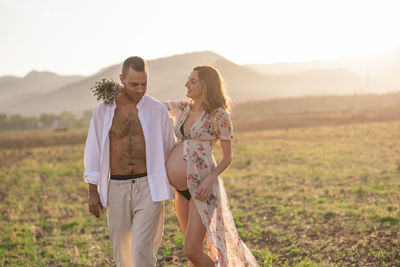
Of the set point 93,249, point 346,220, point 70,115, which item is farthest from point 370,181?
point 70,115

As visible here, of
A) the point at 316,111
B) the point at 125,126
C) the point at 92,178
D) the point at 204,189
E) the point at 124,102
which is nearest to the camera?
the point at 92,178

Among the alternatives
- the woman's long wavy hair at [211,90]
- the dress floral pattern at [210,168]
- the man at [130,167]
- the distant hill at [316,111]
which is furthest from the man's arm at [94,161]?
the distant hill at [316,111]

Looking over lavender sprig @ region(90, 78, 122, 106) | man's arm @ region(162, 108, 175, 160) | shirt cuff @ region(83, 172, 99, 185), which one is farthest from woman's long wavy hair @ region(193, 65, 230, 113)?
shirt cuff @ region(83, 172, 99, 185)

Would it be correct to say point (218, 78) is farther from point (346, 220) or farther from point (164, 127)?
A: point (346, 220)

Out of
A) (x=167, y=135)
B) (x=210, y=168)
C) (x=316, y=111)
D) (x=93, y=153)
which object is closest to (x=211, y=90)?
(x=167, y=135)

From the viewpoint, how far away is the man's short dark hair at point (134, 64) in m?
3.63

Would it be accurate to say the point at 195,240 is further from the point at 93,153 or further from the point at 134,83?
the point at 134,83

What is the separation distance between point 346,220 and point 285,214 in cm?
119

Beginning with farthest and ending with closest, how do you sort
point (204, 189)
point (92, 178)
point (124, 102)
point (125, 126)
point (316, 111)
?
1. point (316, 111)
2. point (124, 102)
3. point (125, 126)
4. point (204, 189)
5. point (92, 178)

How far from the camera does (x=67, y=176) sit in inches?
562

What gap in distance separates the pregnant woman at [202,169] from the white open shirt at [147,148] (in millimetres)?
209

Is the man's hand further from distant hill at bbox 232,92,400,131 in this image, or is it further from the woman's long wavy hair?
distant hill at bbox 232,92,400,131

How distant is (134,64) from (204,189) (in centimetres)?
134

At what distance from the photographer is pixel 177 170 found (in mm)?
3867
